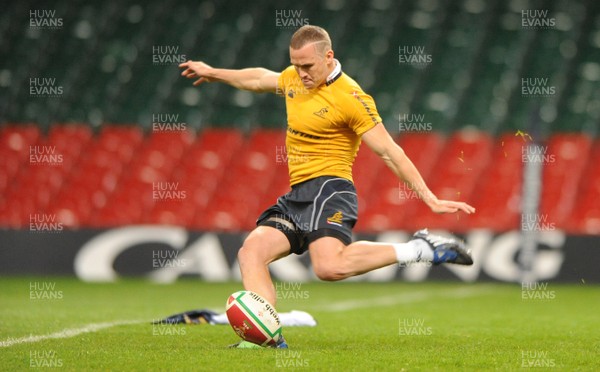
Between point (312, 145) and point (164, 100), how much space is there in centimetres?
1384

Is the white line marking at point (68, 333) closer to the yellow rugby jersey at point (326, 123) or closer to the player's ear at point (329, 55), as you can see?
the yellow rugby jersey at point (326, 123)

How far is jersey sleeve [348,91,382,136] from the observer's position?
24.8ft

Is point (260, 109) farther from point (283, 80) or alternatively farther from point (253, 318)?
point (253, 318)

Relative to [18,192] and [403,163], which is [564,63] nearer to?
[18,192]

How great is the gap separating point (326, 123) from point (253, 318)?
1503 mm

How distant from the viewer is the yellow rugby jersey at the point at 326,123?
7.59 m

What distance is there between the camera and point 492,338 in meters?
8.45

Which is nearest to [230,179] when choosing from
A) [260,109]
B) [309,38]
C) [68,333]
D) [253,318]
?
[260,109]

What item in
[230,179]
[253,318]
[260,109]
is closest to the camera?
[253,318]

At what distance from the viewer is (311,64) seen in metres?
7.49

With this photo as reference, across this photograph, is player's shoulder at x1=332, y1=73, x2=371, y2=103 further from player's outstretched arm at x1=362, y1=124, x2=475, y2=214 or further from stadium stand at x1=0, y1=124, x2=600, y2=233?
stadium stand at x1=0, y1=124, x2=600, y2=233

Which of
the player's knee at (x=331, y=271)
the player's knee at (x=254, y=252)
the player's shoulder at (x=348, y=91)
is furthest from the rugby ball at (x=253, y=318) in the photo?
the player's shoulder at (x=348, y=91)

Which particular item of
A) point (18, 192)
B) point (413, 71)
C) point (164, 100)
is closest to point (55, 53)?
point (164, 100)

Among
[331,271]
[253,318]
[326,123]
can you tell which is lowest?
[253,318]
